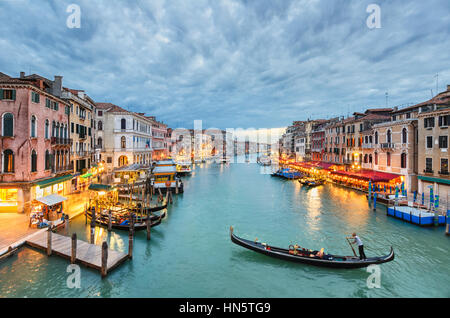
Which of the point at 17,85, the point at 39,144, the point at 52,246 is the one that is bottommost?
the point at 52,246

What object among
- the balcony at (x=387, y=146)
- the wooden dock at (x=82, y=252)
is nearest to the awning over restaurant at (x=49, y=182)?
the wooden dock at (x=82, y=252)

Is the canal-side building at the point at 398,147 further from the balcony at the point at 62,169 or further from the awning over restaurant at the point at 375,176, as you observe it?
the balcony at the point at 62,169

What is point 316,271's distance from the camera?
37.7 ft

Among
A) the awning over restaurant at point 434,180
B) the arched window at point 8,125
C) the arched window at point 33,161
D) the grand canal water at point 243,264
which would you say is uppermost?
the arched window at point 8,125

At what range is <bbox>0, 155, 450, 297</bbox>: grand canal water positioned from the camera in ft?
33.0

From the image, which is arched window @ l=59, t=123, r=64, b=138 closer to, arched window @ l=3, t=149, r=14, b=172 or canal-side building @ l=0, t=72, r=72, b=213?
canal-side building @ l=0, t=72, r=72, b=213

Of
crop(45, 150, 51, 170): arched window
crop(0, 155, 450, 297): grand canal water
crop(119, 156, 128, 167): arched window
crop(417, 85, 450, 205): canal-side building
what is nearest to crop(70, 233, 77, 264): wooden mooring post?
crop(0, 155, 450, 297): grand canal water

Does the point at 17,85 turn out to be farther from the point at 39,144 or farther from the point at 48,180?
the point at 48,180

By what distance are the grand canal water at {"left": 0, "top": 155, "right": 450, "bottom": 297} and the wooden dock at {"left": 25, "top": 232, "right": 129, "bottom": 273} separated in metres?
0.32

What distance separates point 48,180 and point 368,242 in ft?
73.8

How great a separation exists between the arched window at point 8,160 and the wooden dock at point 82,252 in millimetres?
5556

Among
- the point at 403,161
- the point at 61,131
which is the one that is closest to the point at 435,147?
the point at 403,161

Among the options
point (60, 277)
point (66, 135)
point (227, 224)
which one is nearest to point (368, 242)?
point (227, 224)

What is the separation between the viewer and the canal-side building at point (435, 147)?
21.2 m
